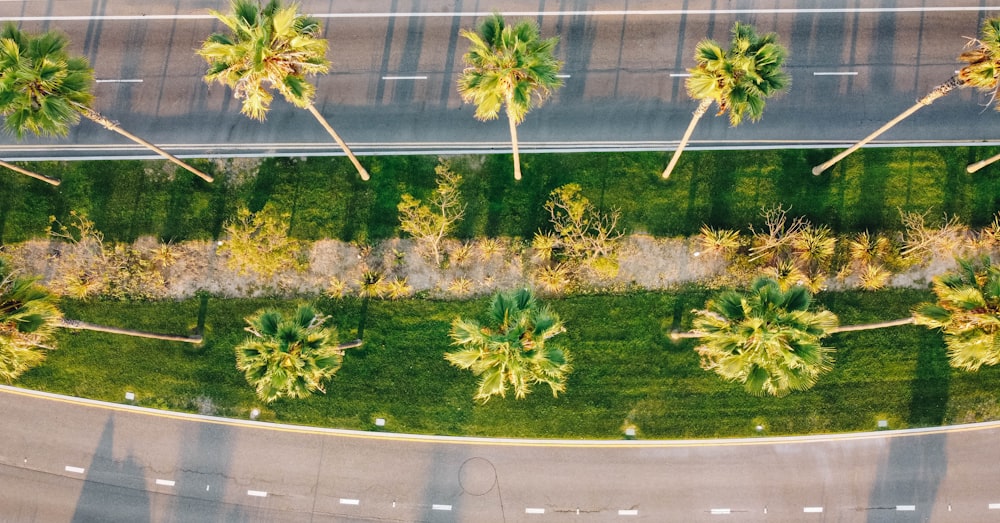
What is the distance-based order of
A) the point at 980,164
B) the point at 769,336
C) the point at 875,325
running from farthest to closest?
the point at 980,164
the point at 875,325
the point at 769,336

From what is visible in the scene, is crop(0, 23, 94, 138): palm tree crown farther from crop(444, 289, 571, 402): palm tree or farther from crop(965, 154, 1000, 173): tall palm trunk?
crop(965, 154, 1000, 173): tall palm trunk

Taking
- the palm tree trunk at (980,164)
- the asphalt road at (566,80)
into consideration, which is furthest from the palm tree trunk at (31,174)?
the palm tree trunk at (980,164)

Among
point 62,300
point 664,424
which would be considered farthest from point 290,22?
point 664,424

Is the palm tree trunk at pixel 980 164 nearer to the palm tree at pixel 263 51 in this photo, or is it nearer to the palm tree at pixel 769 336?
the palm tree at pixel 769 336

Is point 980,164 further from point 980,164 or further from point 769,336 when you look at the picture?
point 769,336

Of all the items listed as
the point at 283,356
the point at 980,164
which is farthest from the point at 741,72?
the point at 283,356

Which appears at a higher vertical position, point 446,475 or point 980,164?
point 980,164
